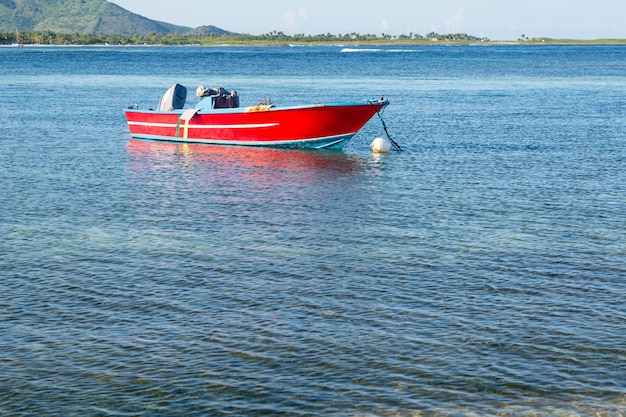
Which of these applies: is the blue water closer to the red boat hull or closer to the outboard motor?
the red boat hull

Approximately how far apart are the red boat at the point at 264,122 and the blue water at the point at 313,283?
106 centimetres

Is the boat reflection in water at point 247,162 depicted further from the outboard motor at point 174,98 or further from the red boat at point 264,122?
the outboard motor at point 174,98

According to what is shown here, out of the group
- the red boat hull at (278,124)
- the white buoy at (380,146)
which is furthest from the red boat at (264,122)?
the white buoy at (380,146)

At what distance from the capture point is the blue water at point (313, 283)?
41.6ft

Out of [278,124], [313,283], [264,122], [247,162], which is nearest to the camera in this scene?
[313,283]

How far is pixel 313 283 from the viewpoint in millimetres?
18047

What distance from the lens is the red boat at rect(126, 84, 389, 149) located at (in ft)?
123

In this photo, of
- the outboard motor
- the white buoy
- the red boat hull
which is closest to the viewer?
the red boat hull

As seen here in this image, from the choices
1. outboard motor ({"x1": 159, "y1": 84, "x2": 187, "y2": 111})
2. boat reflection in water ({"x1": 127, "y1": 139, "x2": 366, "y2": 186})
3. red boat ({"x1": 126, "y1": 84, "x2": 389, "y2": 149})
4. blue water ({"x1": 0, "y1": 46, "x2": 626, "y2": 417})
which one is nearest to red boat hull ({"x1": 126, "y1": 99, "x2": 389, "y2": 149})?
red boat ({"x1": 126, "y1": 84, "x2": 389, "y2": 149})

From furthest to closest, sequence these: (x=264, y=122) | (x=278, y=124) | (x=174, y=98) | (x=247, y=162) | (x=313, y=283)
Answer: (x=174, y=98)
(x=264, y=122)
(x=278, y=124)
(x=247, y=162)
(x=313, y=283)

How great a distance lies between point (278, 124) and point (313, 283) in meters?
21.0

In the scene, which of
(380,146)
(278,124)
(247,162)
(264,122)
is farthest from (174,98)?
(380,146)

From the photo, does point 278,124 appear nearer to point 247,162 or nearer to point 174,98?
point 247,162

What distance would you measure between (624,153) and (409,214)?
17150mm
